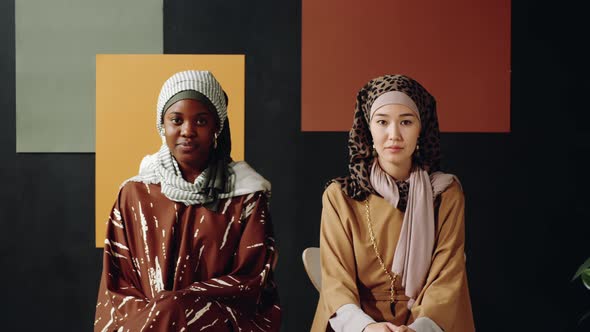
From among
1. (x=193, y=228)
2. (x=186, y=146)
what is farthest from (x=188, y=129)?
(x=193, y=228)

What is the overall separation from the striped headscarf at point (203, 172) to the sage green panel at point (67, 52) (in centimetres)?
104

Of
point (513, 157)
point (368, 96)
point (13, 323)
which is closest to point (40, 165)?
point (13, 323)

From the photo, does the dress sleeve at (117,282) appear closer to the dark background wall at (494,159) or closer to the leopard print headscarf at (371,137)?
the leopard print headscarf at (371,137)

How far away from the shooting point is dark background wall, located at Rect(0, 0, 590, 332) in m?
3.57

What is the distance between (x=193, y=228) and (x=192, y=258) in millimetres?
119

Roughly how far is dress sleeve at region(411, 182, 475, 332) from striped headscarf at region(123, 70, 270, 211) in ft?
2.40

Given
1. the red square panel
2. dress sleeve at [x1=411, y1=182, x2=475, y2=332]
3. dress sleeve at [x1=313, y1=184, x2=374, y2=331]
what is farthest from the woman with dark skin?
the red square panel

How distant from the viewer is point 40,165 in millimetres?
3654

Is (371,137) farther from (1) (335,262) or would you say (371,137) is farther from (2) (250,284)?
(2) (250,284)

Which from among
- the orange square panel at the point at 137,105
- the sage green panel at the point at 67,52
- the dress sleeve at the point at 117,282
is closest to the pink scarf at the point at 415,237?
the dress sleeve at the point at 117,282

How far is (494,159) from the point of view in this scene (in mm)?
3576

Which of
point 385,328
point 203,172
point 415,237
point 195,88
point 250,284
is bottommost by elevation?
point 385,328

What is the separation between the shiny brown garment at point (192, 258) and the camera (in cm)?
249

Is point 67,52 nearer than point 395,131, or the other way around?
point 395,131
